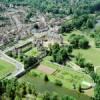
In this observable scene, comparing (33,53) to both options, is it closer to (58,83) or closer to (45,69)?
(45,69)

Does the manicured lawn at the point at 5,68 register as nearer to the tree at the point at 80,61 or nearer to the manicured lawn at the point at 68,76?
the manicured lawn at the point at 68,76

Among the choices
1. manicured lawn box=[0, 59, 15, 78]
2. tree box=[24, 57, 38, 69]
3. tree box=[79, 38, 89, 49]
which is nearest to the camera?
manicured lawn box=[0, 59, 15, 78]

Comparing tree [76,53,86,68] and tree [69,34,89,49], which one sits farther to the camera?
tree [69,34,89,49]

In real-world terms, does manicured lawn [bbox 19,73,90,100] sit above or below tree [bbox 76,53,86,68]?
below

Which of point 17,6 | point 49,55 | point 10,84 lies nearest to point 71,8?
point 17,6

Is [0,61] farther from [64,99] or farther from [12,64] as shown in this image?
[64,99]

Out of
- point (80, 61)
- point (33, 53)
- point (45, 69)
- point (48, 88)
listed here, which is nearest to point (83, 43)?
point (80, 61)

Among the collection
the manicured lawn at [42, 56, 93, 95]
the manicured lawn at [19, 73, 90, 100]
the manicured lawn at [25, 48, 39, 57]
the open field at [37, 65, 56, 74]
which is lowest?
the manicured lawn at [19, 73, 90, 100]

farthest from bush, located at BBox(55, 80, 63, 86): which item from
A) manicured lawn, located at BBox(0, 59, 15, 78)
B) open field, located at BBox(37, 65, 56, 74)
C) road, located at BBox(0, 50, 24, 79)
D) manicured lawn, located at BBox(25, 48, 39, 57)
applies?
manicured lawn, located at BBox(25, 48, 39, 57)

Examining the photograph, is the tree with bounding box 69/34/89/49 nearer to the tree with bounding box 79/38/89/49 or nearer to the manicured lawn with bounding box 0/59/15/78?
A: the tree with bounding box 79/38/89/49
